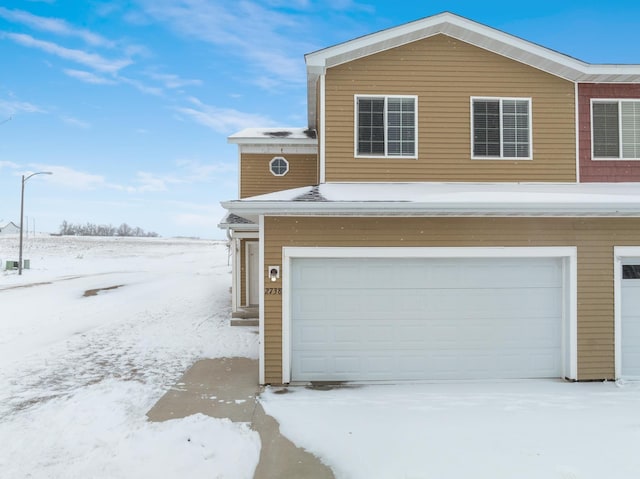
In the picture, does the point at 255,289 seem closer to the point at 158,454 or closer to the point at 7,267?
the point at 158,454

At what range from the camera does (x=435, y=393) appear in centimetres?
649

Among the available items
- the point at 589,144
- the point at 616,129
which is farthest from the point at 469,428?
the point at 616,129

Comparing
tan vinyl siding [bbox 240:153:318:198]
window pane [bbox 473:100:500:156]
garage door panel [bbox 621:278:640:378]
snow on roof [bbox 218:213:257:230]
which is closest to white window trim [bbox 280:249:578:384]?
garage door panel [bbox 621:278:640:378]

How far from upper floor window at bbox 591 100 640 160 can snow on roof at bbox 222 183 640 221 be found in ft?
4.48

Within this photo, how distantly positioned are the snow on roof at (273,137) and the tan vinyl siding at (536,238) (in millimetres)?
5800

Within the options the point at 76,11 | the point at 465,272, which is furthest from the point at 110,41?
the point at 465,272

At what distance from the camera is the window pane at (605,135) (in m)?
8.31

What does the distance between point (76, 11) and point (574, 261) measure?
2037cm

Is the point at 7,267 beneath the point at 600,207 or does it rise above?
beneath

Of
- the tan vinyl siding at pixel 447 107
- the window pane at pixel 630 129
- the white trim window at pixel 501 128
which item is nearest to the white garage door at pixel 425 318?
the tan vinyl siding at pixel 447 107

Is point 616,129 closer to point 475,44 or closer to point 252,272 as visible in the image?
point 475,44

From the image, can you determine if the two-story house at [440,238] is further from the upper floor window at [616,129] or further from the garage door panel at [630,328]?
the upper floor window at [616,129]

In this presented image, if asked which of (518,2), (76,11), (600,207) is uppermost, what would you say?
(518,2)

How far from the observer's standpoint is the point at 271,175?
1245 cm
